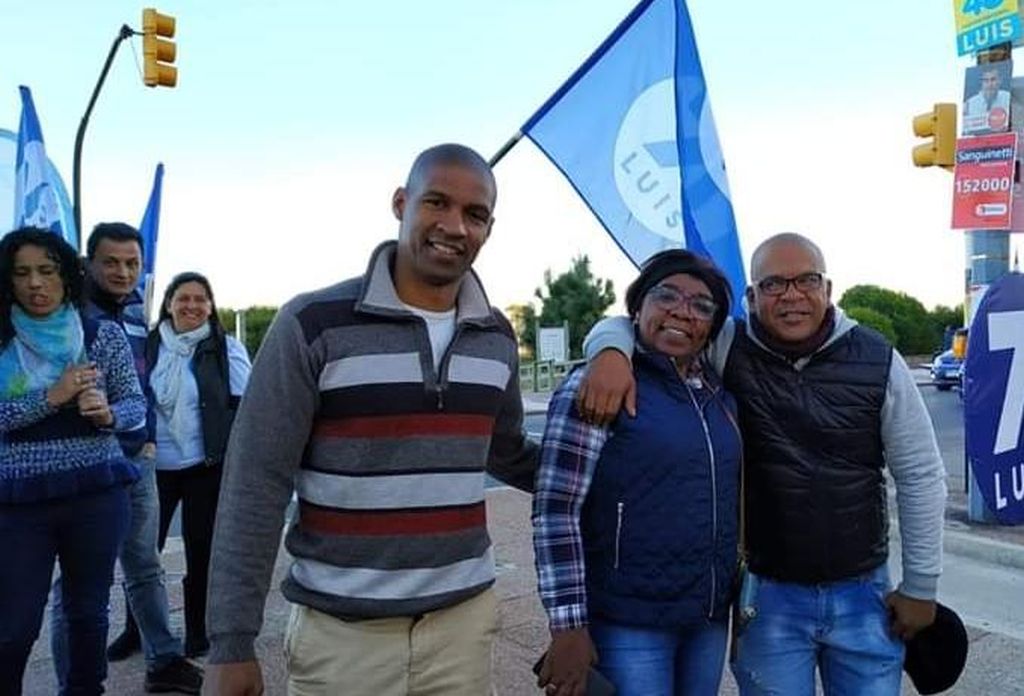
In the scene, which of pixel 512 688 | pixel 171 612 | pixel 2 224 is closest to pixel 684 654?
pixel 512 688

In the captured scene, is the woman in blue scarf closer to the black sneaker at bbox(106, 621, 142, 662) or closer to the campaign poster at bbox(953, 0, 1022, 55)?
the black sneaker at bbox(106, 621, 142, 662)

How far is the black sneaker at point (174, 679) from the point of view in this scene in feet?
13.1

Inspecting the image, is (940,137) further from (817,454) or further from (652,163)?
(817,454)

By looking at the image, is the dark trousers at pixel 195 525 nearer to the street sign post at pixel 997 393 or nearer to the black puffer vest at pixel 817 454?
the black puffer vest at pixel 817 454

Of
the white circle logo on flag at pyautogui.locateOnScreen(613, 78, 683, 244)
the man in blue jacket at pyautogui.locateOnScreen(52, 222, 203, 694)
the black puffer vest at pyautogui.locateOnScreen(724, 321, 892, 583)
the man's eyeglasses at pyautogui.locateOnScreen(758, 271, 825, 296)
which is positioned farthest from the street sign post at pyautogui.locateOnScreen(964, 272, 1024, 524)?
the man in blue jacket at pyautogui.locateOnScreen(52, 222, 203, 694)

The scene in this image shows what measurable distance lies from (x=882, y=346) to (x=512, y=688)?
94.9 inches

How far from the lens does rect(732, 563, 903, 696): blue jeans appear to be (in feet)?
8.46

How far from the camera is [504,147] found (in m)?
5.77

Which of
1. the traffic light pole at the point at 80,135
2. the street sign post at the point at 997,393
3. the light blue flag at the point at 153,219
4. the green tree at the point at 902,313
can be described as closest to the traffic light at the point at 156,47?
the traffic light pole at the point at 80,135

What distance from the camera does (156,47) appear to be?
40.0 feet

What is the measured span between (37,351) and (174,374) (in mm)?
1211

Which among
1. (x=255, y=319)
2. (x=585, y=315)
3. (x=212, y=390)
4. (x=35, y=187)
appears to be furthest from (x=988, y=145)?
(x=255, y=319)

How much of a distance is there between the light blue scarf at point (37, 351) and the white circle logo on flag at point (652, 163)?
3.06 metres

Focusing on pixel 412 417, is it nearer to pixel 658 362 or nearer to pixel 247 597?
pixel 247 597
